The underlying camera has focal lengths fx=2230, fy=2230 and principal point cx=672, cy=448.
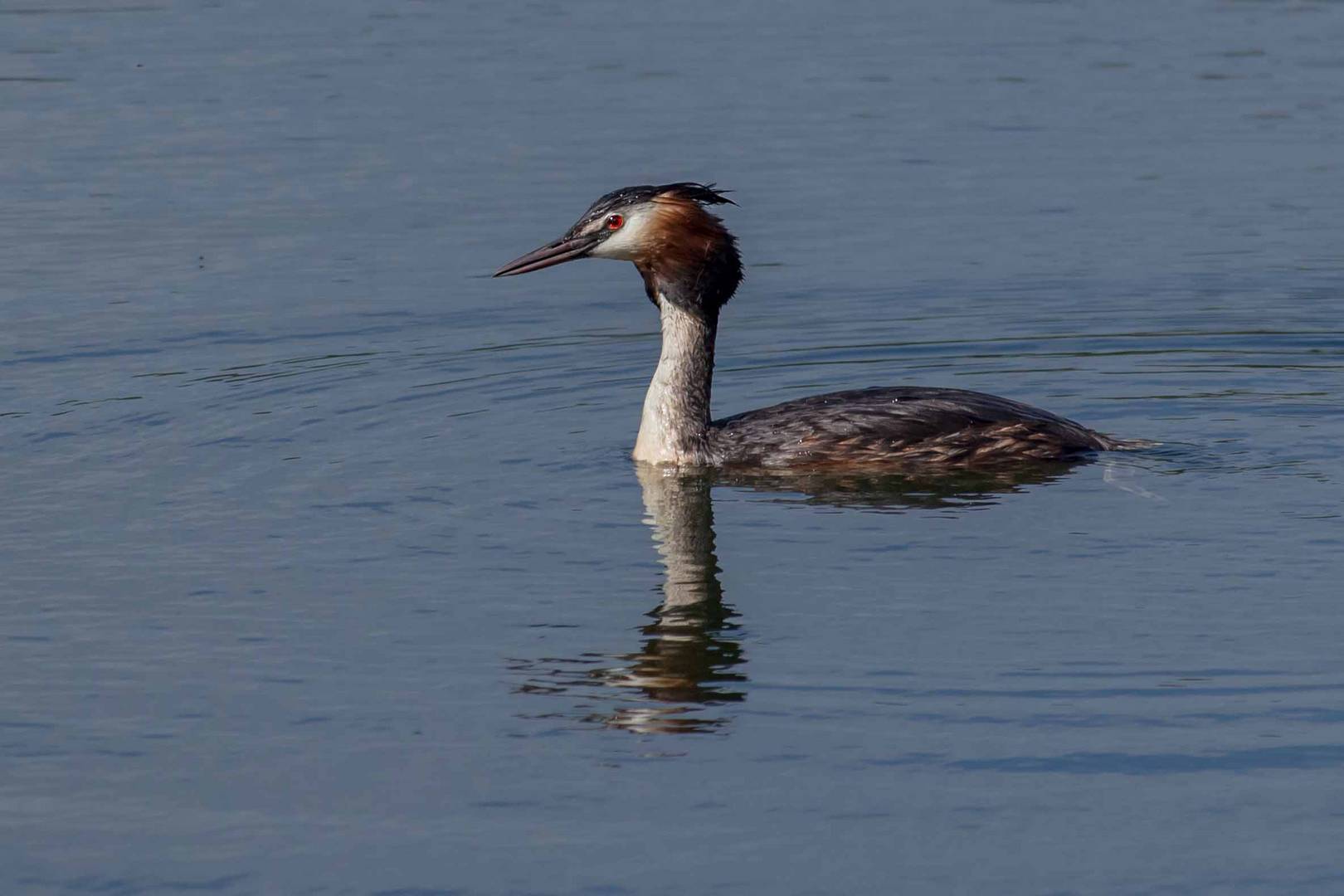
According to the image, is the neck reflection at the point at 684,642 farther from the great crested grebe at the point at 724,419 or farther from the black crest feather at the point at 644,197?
the black crest feather at the point at 644,197

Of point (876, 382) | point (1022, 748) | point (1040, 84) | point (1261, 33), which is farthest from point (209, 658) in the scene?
point (1261, 33)

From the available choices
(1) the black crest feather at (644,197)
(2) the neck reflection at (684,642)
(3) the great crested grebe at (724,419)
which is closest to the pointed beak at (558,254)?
(3) the great crested grebe at (724,419)

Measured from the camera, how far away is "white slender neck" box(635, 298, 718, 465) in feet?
40.5

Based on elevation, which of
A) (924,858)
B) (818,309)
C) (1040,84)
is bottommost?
(924,858)

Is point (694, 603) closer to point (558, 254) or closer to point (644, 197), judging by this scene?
point (558, 254)

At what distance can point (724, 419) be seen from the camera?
42.3ft

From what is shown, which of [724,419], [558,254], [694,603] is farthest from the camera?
[724,419]

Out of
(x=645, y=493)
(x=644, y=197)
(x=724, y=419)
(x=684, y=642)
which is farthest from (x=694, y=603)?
(x=644, y=197)

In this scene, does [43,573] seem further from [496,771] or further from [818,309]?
[818,309]

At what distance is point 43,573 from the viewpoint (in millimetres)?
10328

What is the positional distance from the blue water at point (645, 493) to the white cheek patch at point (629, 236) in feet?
3.72

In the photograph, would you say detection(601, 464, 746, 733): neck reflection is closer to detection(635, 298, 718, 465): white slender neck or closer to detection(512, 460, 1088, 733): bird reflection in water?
detection(512, 460, 1088, 733): bird reflection in water

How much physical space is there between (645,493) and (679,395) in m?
0.84

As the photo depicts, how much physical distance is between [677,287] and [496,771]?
206 inches
